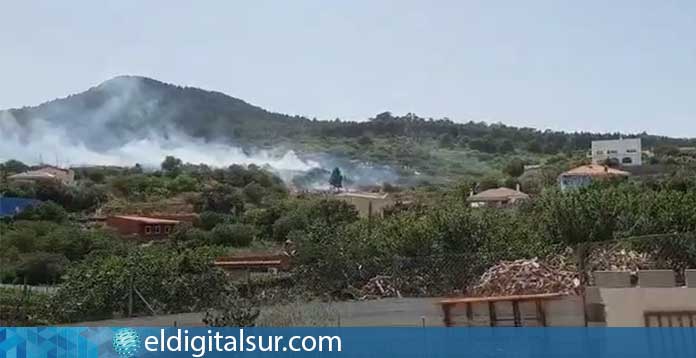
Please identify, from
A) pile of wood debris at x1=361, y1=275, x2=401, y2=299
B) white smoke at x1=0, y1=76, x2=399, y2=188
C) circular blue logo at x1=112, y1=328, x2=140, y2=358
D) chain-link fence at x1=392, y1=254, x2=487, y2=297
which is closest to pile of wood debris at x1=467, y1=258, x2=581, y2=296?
chain-link fence at x1=392, y1=254, x2=487, y2=297

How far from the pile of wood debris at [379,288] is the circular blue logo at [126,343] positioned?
575cm

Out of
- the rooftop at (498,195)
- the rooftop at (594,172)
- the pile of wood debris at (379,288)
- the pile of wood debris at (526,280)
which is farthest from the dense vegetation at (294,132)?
the pile of wood debris at (526,280)

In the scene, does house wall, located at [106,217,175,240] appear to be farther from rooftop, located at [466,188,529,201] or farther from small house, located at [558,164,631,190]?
small house, located at [558,164,631,190]

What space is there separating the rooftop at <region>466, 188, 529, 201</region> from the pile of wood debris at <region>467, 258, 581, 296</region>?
22.4 metres

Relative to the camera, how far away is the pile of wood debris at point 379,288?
11781 mm

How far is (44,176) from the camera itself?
2494cm

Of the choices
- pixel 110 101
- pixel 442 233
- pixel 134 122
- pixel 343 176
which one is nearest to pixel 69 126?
pixel 110 101

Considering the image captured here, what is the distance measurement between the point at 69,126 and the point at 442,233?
42.8 metres

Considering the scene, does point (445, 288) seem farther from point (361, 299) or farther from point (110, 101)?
point (110, 101)

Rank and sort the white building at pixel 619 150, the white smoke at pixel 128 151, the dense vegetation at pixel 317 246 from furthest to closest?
the white building at pixel 619 150, the white smoke at pixel 128 151, the dense vegetation at pixel 317 246

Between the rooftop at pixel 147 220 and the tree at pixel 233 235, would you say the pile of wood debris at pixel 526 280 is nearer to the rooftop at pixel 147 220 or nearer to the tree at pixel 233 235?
the tree at pixel 233 235

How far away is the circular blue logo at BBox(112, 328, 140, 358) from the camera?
6148 mm

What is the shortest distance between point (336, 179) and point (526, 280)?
120 feet

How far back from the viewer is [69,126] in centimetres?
5181
